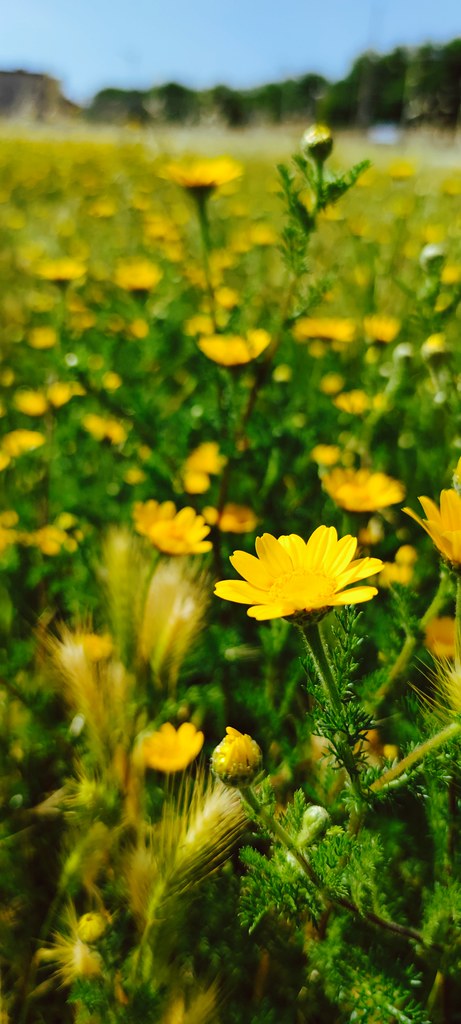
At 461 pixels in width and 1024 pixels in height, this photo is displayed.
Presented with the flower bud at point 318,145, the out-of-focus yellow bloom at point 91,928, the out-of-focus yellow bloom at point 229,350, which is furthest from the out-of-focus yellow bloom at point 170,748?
the flower bud at point 318,145

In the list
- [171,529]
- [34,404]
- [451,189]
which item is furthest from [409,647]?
[451,189]

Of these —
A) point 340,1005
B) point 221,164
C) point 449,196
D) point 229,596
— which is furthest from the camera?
point 449,196

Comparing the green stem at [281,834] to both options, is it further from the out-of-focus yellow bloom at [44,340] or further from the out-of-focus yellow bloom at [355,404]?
the out-of-focus yellow bloom at [44,340]

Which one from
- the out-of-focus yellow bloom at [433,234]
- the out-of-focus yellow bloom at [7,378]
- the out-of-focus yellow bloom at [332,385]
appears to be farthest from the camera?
the out-of-focus yellow bloom at [433,234]

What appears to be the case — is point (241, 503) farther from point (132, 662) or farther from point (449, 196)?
point (449, 196)

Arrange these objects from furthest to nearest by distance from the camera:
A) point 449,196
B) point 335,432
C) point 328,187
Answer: point 449,196 < point 335,432 < point 328,187

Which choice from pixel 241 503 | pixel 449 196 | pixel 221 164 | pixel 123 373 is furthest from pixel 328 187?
pixel 449 196

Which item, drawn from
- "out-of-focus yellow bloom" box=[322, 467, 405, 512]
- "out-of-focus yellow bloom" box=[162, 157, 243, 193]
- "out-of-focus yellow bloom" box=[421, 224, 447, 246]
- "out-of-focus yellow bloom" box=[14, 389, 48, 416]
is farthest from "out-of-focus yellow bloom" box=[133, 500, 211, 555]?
"out-of-focus yellow bloom" box=[421, 224, 447, 246]

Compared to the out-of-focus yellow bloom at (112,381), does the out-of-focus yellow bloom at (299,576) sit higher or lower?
higher
